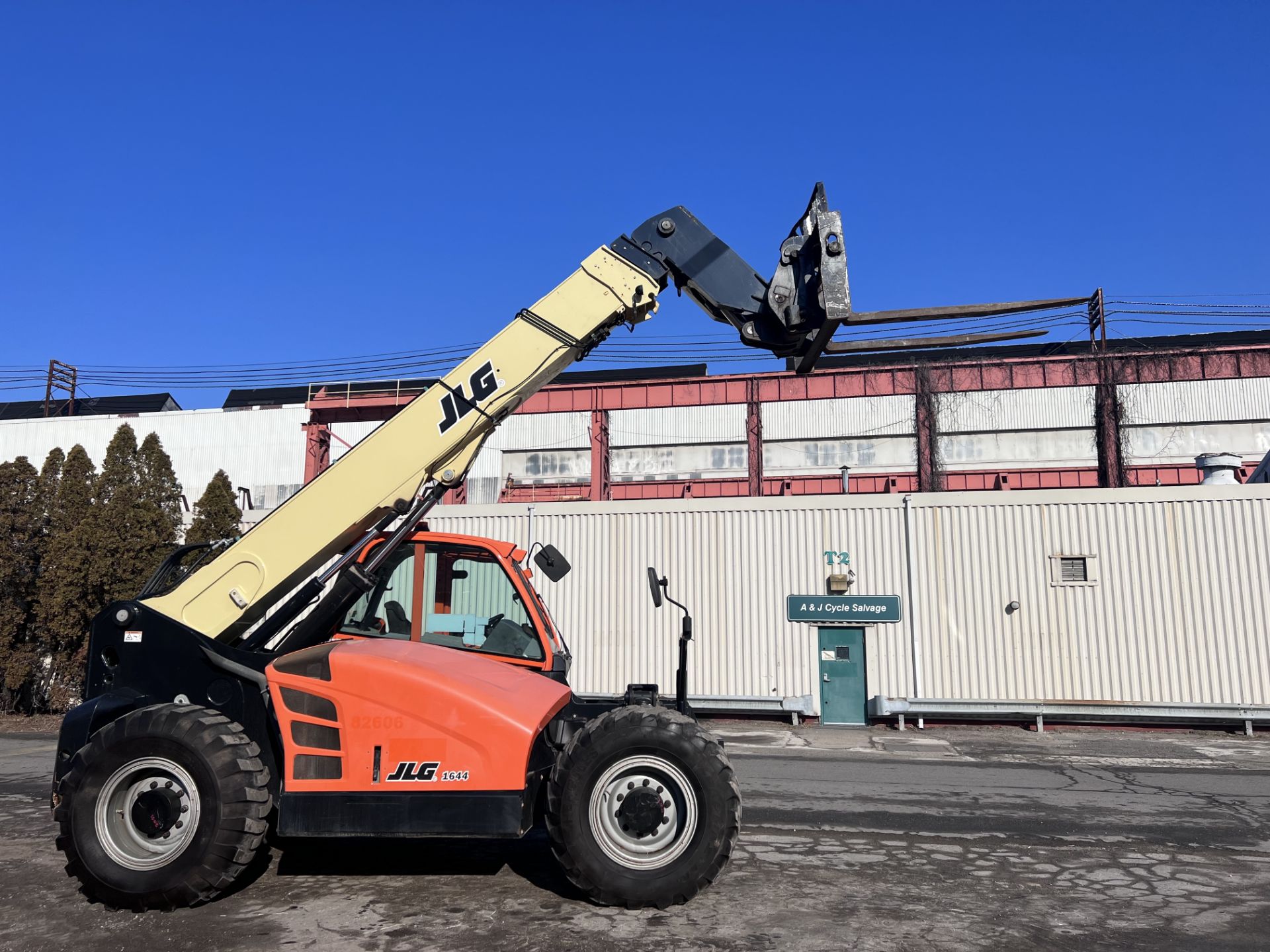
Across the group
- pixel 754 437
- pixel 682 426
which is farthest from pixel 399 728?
pixel 682 426

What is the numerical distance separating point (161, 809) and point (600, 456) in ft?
109

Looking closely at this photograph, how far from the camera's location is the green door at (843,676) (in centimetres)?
1847

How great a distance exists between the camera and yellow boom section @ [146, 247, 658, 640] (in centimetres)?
564

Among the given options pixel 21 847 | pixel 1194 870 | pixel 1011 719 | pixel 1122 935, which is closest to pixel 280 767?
pixel 21 847

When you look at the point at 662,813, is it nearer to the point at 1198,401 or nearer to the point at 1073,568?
the point at 1073,568

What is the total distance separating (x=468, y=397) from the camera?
5957 mm

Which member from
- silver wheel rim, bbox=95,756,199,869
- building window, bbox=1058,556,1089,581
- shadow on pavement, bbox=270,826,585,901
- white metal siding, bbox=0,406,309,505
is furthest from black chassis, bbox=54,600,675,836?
white metal siding, bbox=0,406,309,505

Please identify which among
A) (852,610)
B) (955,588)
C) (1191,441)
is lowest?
(852,610)

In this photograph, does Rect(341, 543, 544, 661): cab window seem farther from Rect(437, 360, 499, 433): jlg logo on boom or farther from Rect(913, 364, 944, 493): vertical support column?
Rect(913, 364, 944, 493): vertical support column

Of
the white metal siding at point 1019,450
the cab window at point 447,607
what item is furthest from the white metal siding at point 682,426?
the cab window at point 447,607

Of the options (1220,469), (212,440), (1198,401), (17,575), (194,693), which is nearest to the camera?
(194,693)

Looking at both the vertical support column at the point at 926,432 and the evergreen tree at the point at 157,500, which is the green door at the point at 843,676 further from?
the vertical support column at the point at 926,432

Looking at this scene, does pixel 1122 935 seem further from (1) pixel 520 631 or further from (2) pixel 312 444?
(2) pixel 312 444

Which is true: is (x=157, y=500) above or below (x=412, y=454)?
above
